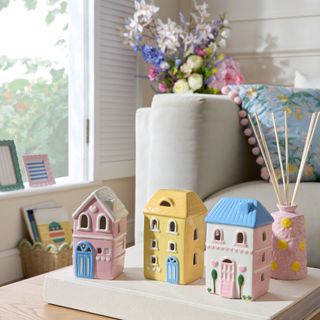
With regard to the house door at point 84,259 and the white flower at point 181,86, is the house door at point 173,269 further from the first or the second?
the white flower at point 181,86

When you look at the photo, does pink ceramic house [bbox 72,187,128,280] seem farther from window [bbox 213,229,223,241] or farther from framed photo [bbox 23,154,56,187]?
framed photo [bbox 23,154,56,187]

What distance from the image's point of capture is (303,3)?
2906 millimetres

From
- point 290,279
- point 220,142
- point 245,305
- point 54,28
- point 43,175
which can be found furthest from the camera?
point 54,28

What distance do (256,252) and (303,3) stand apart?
2269 mm

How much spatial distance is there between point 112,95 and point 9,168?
27.6 inches

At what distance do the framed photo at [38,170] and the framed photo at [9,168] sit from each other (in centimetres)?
6

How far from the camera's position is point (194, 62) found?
2.68 meters

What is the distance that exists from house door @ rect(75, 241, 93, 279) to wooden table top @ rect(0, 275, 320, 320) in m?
0.06

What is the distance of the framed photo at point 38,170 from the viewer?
2.46 meters

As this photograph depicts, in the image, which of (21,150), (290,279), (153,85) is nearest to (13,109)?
(21,150)

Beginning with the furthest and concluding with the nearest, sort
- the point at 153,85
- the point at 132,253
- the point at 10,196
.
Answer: the point at 153,85 → the point at 10,196 → the point at 132,253

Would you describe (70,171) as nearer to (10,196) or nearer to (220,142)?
(10,196)

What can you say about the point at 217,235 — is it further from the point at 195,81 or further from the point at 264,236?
the point at 195,81

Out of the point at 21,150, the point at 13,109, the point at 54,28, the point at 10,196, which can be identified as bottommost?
the point at 10,196
